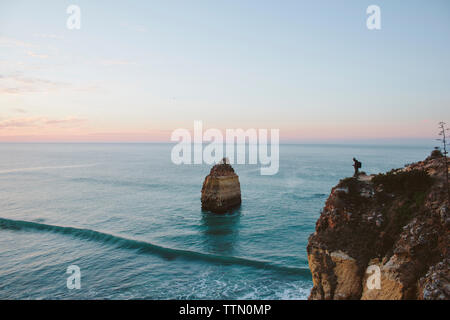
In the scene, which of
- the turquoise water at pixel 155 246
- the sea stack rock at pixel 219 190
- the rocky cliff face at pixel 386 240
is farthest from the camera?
the sea stack rock at pixel 219 190

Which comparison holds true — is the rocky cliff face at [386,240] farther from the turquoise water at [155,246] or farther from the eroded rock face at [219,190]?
the eroded rock face at [219,190]

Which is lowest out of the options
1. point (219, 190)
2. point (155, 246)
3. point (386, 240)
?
point (155, 246)

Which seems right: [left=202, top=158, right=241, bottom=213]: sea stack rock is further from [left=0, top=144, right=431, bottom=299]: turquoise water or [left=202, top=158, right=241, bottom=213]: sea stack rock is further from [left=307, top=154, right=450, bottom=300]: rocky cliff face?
[left=307, top=154, right=450, bottom=300]: rocky cliff face

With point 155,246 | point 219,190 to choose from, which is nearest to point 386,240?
point 155,246

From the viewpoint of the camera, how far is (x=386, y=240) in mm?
13570

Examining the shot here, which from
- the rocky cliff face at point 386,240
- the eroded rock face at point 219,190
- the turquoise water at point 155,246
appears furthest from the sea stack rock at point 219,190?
the rocky cliff face at point 386,240

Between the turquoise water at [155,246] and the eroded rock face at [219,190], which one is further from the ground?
the eroded rock face at [219,190]

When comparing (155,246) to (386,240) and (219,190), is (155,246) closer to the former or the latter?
(219,190)

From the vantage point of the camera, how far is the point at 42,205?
170 ft

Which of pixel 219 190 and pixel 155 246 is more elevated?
pixel 219 190

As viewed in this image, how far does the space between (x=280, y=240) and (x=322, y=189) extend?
1334 inches

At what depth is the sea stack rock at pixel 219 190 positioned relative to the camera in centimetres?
4475

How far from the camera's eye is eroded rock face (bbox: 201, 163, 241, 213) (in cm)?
4475

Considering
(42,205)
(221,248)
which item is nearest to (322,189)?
(221,248)
